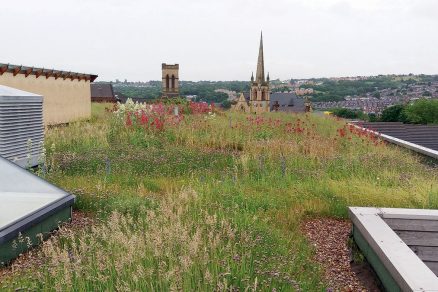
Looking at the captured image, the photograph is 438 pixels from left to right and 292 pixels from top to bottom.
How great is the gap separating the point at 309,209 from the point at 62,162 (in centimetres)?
530

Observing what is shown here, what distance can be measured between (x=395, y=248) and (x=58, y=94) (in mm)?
16882

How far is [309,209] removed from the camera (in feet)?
19.2

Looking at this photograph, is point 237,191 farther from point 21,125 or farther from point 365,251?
point 21,125

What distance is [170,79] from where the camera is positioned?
76.3 meters

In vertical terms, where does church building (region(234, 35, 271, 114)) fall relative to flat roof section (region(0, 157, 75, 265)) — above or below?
above

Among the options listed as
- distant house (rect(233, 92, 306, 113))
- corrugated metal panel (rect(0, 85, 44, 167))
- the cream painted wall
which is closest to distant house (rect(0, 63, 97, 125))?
the cream painted wall

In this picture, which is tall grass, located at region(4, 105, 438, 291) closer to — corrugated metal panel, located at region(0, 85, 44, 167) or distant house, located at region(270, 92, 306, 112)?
corrugated metal panel, located at region(0, 85, 44, 167)

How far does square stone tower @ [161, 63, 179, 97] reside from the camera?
75.4 meters

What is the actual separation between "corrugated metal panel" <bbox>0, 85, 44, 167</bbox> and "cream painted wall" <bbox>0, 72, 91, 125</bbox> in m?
6.79

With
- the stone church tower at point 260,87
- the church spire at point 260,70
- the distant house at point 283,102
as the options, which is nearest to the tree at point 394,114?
the distant house at point 283,102

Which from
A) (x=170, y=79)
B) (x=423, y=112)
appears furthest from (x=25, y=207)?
(x=423, y=112)

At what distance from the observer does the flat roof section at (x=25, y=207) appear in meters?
4.09

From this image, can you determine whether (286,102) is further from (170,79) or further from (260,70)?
(170,79)

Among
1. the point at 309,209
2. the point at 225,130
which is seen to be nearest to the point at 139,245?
the point at 309,209
